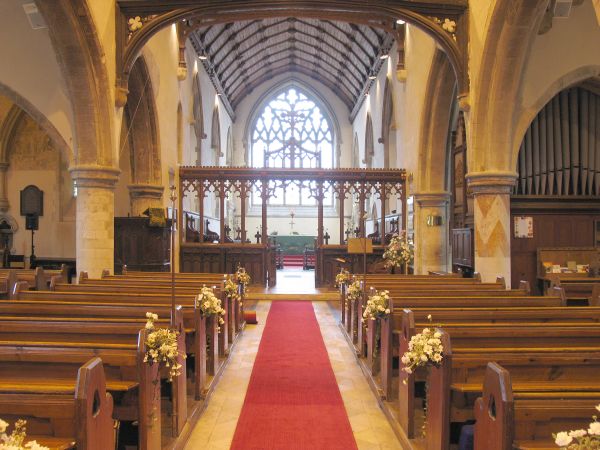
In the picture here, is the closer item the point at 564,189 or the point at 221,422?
the point at 221,422

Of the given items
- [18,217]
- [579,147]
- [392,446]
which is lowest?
[392,446]

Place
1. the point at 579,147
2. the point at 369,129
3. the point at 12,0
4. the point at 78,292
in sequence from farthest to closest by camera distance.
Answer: the point at 369,129, the point at 579,147, the point at 12,0, the point at 78,292

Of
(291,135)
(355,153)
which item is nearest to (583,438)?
(355,153)

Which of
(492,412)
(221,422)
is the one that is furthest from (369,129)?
(492,412)

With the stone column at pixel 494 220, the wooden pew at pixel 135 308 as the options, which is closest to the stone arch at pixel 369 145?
the stone column at pixel 494 220

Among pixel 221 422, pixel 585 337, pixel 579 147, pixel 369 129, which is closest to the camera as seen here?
pixel 585 337

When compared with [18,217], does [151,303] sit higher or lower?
lower

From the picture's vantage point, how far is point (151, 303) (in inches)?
191

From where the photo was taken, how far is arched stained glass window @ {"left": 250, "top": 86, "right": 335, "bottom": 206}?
24.8 metres

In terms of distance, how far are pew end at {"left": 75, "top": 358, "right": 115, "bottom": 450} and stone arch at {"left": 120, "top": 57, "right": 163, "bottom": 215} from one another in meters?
9.30

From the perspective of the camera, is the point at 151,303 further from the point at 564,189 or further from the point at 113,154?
the point at 564,189

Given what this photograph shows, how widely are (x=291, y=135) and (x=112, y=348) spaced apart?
72.7 ft

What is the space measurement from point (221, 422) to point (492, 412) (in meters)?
2.33

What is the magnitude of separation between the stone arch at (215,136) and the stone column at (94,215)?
1024 cm
